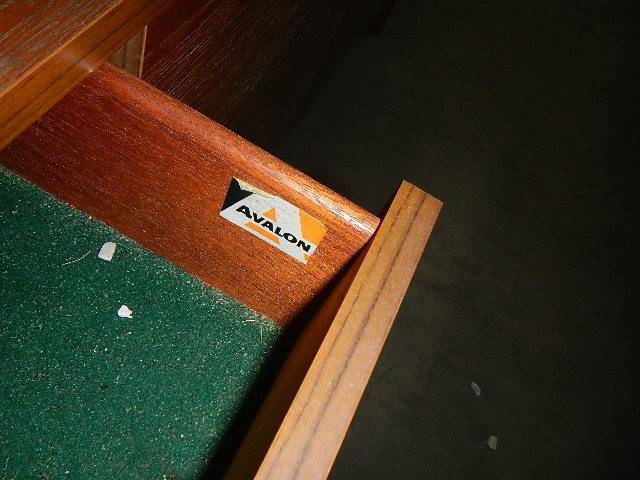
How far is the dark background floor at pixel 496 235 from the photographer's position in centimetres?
240

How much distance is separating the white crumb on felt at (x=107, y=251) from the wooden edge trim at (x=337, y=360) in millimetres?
392

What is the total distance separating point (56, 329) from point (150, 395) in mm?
191

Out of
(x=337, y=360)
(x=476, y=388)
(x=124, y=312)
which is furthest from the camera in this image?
(x=476, y=388)

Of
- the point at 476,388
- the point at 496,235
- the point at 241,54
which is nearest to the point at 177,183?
the point at 241,54

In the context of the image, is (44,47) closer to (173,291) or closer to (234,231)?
(234,231)

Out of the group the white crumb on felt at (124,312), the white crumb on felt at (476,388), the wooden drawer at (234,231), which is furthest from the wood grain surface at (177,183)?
the white crumb on felt at (476,388)

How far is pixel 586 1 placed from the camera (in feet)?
16.3

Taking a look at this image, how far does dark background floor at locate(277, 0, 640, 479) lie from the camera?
2404mm

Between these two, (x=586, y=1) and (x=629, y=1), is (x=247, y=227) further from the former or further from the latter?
(x=629, y=1)

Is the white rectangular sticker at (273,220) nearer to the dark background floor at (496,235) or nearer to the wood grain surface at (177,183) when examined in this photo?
the wood grain surface at (177,183)

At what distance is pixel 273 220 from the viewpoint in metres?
0.69

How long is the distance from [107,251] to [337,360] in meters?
0.52

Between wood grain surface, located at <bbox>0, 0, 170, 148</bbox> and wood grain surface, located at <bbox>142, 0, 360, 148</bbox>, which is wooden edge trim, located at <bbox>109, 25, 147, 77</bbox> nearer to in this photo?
wood grain surface, located at <bbox>142, 0, 360, 148</bbox>

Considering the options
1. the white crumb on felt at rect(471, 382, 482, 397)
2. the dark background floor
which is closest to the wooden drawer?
the dark background floor
